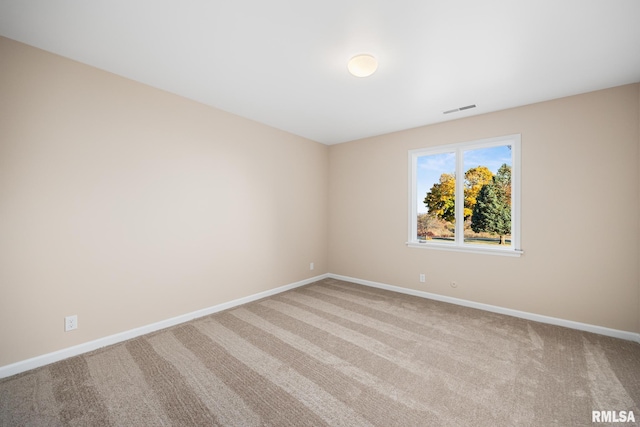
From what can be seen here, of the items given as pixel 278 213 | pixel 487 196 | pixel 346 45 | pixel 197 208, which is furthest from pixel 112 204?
pixel 487 196

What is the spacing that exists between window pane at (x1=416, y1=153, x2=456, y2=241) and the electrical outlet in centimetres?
422

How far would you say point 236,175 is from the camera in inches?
141

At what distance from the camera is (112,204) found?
2506mm

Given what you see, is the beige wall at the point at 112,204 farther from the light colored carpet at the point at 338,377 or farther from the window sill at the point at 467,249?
the window sill at the point at 467,249

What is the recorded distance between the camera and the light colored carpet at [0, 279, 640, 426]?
5.35 ft

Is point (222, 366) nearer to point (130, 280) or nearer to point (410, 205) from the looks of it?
point (130, 280)

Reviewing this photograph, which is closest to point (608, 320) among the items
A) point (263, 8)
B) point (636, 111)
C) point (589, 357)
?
point (589, 357)

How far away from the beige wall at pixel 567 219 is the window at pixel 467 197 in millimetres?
110

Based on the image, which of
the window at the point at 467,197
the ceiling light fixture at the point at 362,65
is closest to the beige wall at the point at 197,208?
the window at the point at 467,197

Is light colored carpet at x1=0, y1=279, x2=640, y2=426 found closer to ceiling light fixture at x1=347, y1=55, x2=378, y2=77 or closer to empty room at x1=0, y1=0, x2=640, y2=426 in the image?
empty room at x1=0, y1=0, x2=640, y2=426

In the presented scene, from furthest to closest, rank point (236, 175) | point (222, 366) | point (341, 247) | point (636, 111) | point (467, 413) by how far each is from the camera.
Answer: point (341, 247) < point (236, 175) < point (636, 111) < point (222, 366) < point (467, 413)

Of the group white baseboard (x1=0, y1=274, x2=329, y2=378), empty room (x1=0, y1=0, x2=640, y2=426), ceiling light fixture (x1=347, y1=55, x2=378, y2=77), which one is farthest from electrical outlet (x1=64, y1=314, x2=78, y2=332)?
ceiling light fixture (x1=347, y1=55, x2=378, y2=77)

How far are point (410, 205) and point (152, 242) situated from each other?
3.53m

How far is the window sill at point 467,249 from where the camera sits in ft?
10.5
